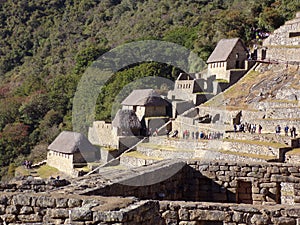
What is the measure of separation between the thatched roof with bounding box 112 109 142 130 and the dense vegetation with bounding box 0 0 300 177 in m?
12.7

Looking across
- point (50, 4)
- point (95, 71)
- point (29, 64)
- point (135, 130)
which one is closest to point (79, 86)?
point (95, 71)

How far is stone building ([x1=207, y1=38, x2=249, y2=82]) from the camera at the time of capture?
40.7 meters

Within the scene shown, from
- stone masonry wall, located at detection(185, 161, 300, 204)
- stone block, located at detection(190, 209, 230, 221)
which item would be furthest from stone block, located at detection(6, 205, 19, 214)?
stone masonry wall, located at detection(185, 161, 300, 204)

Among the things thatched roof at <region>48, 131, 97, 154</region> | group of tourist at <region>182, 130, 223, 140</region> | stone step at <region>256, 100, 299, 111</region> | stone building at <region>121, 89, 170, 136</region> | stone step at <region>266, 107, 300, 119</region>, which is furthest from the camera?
stone building at <region>121, 89, 170, 136</region>

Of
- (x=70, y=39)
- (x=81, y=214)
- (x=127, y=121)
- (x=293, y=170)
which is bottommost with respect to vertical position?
(x=81, y=214)

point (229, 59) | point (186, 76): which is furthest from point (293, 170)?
point (186, 76)

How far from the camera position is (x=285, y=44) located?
38.8 metres

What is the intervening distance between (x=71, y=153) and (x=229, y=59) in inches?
509

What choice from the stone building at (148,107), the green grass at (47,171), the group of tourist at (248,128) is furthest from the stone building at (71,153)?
the group of tourist at (248,128)

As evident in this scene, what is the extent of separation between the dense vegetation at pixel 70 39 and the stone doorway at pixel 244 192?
42538mm

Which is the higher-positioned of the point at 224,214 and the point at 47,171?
the point at 224,214

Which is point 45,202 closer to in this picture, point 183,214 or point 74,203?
point 74,203

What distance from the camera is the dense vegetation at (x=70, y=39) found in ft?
179

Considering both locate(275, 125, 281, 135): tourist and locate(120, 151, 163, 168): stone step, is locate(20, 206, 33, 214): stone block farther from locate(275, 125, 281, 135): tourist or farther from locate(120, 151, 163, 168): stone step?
locate(120, 151, 163, 168): stone step
